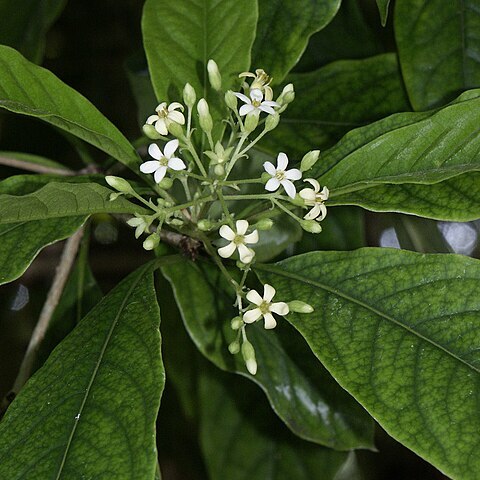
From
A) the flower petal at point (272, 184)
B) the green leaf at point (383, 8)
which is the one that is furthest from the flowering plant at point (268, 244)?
the green leaf at point (383, 8)

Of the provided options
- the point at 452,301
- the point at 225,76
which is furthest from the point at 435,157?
the point at 225,76

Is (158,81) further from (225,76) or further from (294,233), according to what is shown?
(294,233)

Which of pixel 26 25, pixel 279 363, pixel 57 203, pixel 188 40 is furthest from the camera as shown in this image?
pixel 26 25

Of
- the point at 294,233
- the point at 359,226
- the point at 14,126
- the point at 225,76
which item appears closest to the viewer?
the point at 225,76

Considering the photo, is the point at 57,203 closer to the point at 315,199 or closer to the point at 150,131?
the point at 150,131

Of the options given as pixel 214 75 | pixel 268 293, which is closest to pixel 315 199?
pixel 268 293

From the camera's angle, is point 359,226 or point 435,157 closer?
point 435,157

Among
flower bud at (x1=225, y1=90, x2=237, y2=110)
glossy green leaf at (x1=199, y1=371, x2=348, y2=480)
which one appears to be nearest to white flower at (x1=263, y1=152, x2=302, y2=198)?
flower bud at (x1=225, y1=90, x2=237, y2=110)
